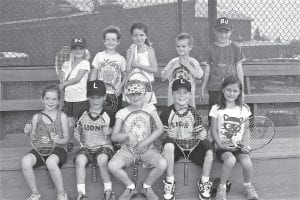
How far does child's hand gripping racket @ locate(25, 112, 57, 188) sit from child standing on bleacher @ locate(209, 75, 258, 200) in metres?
1.50

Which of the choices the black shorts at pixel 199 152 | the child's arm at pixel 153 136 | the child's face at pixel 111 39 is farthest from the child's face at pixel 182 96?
the child's face at pixel 111 39

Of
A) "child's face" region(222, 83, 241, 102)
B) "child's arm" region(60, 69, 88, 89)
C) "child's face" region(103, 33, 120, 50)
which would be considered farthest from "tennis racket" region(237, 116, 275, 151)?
"child's arm" region(60, 69, 88, 89)

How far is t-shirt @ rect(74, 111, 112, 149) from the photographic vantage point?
4461 millimetres

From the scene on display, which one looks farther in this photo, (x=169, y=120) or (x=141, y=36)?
(x=141, y=36)

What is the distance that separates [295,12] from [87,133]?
310 centimetres

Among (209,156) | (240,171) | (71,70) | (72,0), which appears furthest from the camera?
(72,0)

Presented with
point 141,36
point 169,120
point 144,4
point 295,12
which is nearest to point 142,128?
point 169,120

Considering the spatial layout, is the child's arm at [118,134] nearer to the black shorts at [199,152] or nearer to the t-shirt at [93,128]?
the t-shirt at [93,128]

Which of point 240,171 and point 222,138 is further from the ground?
point 222,138

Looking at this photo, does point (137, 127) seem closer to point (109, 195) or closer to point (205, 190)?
point (109, 195)

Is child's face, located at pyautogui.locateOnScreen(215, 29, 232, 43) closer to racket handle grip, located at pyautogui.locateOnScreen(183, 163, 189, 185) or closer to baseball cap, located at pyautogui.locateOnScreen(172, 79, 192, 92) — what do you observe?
baseball cap, located at pyautogui.locateOnScreen(172, 79, 192, 92)

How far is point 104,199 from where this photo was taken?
437cm

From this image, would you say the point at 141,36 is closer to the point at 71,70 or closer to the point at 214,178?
the point at 71,70

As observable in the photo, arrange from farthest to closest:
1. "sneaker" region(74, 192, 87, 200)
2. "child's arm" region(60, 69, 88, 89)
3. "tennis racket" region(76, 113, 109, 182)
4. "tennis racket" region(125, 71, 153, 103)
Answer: "child's arm" region(60, 69, 88, 89) → "tennis racket" region(125, 71, 153, 103) → "tennis racket" region(76, 113, 109, 182) → "sneaker" region(74, 192, 87, 200)
